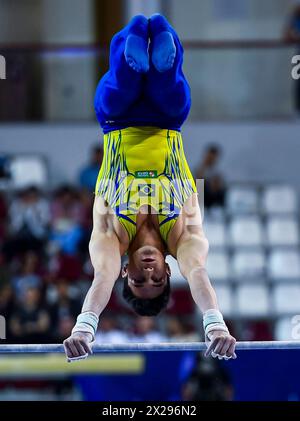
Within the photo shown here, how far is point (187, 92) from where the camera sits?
6.20 m

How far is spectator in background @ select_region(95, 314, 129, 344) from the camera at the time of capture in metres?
9.61

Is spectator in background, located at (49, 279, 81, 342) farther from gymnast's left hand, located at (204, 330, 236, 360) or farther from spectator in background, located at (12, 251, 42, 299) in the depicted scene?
gymnast's left hand, located at (204, 330, 236, 360)

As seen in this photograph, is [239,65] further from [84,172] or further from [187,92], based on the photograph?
[187,92]

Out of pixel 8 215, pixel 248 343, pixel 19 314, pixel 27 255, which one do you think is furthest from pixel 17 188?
pixel 248 343

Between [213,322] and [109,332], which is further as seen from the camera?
[109,332]

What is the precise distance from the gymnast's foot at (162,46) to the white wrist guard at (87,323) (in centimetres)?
152

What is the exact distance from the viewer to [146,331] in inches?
384

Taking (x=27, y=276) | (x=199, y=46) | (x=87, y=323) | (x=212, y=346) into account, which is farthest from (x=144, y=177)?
(x=199, y=46)

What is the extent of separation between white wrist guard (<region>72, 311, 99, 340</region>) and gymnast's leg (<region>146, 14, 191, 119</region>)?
139 centimetres

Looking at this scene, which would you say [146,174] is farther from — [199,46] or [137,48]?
[199,46]

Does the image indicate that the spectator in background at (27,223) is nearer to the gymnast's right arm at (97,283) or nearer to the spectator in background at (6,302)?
the spectator in background at (6,302)

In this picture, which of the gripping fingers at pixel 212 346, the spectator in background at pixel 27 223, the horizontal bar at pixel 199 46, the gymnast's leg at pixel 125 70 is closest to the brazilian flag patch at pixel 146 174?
the gymnast's leg at pixel 125 70

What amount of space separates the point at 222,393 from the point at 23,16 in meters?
7.13

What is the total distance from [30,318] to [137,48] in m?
4.55
